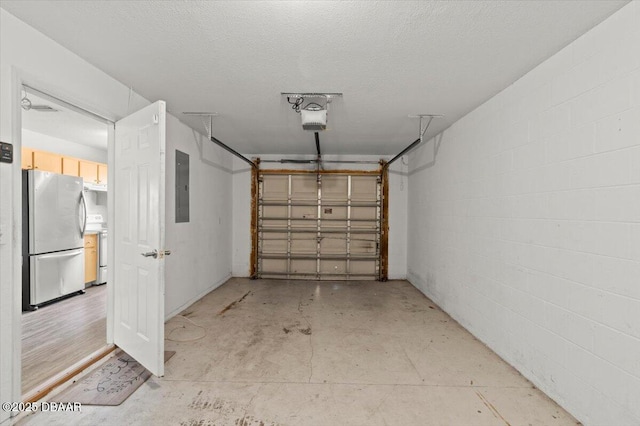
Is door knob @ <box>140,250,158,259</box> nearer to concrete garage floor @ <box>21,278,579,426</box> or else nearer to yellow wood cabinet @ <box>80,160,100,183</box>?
concrete garage floor @ <box>21,278,579,426</box>

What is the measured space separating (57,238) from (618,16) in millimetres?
6189

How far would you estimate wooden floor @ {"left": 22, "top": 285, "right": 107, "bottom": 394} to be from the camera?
2410 mm

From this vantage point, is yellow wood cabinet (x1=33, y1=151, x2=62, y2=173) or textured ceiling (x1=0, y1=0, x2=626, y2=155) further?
yellow wood cabinet (x1=33, y1=151, x2=62, y2=173)

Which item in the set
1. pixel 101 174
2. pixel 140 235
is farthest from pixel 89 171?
pixel 140 235

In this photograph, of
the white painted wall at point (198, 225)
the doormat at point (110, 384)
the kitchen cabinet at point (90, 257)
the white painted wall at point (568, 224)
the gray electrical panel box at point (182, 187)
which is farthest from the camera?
the kitchen cabinet at point (90, 257)

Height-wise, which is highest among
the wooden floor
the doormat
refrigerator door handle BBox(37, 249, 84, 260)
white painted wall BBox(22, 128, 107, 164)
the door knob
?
white painted wall BBox(22, 128, 107, 164)

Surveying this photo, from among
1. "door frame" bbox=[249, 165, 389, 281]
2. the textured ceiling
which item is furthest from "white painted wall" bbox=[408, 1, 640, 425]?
"door frame" bbox=[249, 165, 389, 281]

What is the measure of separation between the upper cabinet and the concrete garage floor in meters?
3.00

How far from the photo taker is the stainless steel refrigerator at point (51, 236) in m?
3.82

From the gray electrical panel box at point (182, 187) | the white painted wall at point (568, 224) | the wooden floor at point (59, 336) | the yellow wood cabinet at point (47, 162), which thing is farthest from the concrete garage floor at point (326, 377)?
the yellow wood cabinet at point (47, 162)

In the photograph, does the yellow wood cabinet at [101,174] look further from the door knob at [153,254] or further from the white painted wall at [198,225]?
the door knob at [153,254]

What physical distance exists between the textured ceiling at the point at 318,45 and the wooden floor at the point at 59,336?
253cm

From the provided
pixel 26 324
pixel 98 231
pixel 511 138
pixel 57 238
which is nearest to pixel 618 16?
pixel 511 138

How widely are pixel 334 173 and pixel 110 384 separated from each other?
4666mm
